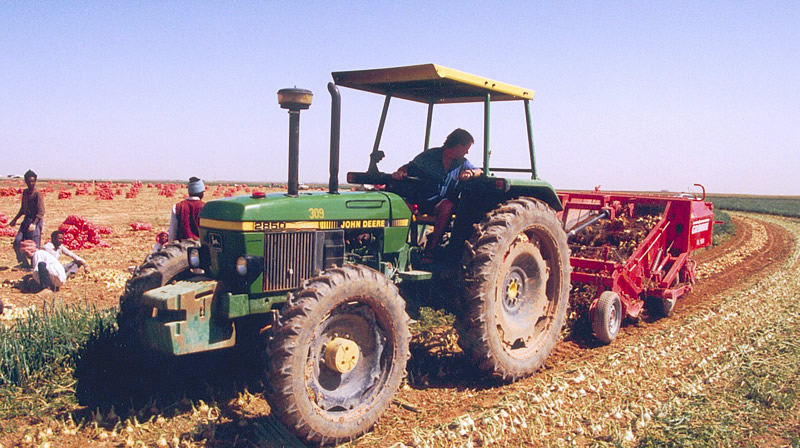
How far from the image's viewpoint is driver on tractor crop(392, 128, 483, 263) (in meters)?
5.49

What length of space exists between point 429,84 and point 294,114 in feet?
5.70

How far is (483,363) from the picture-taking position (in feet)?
16.4

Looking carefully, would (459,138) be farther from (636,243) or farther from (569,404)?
(636,243)

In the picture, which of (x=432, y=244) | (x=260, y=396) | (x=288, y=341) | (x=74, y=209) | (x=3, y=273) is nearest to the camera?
(x=288, y=341)

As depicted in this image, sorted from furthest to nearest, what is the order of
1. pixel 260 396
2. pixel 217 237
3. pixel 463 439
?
pixel 260 396 → pixel 217 237 → pixel 463 439

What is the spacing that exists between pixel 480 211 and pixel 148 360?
3.15 m

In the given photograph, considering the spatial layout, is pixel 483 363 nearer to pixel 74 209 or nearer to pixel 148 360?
pixel 148 360

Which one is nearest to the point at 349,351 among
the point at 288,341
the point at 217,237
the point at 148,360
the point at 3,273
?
the point at 288,341

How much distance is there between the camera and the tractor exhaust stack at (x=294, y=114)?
14.2ft

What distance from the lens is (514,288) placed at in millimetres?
5566

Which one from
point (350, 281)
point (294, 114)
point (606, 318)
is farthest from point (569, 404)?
point (294, 114)

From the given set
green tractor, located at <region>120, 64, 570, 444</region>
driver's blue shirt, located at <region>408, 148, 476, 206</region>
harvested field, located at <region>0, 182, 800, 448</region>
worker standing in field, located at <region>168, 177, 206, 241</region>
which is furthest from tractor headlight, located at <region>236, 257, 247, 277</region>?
worker standing in field, located at <region>168, 177, 206, 241</region>

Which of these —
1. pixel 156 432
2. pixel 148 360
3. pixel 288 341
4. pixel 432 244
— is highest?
pixel 432 244

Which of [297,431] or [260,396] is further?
[260,396]
